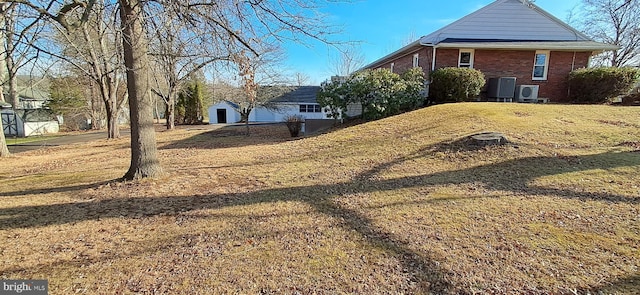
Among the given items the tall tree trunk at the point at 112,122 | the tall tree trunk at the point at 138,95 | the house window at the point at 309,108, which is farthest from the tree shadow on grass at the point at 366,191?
the house window at the point at 309,108

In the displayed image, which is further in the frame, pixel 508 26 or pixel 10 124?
pixel 10 124

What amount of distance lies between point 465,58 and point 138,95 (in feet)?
45.7

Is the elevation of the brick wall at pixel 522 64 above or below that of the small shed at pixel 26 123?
above

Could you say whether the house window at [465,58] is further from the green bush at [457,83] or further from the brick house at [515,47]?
the green bush at [457,83]

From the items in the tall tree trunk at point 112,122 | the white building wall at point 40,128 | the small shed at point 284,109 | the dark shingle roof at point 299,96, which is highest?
the dark shingle roof at point 299,96

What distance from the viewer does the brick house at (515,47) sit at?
1351 centimetres

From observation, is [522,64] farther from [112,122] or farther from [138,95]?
[112,122]

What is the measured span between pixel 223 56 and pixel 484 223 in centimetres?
554

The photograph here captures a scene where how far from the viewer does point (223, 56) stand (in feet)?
20.0

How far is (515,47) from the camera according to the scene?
13.4 m

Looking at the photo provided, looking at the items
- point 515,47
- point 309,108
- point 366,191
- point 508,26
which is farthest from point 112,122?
point 508,26

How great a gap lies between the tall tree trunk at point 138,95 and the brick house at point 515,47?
11921 millimetres

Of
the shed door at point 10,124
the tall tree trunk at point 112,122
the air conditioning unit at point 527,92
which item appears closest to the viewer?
the air conditioning unit at point 527,92

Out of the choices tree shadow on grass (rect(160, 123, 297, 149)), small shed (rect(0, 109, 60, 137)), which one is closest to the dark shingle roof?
tree shadow on grass (rect(160, 123, 297, 149))
